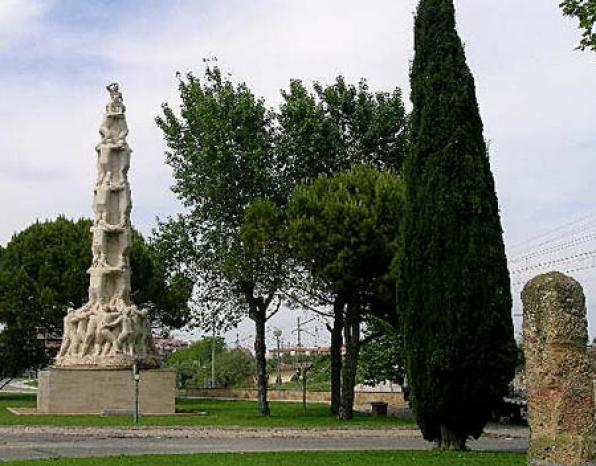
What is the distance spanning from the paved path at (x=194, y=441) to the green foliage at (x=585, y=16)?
10080 millimetres

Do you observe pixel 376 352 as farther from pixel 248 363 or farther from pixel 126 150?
pixel 248 363

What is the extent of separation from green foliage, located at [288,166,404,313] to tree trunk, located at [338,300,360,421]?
1.22 m

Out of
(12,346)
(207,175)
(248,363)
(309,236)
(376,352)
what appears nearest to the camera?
(309,236)

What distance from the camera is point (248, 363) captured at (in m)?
91.8

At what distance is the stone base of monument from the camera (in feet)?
132

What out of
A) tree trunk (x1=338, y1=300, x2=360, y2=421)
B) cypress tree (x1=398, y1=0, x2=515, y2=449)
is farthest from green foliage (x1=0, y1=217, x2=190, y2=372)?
cypress tree (x1=398, y1=0, x2=515, y2=449)

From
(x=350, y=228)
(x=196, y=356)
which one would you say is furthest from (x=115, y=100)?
(x=196, y=356)

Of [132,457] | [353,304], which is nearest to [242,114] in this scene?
[353,304]

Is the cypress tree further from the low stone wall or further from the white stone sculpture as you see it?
the low stone wall

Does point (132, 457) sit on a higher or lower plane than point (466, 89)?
lower

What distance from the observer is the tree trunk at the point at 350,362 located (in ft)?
122

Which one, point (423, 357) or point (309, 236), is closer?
point (423, 357)

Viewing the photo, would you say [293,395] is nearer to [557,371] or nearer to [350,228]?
[350,228]

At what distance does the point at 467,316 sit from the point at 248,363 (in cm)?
7204
